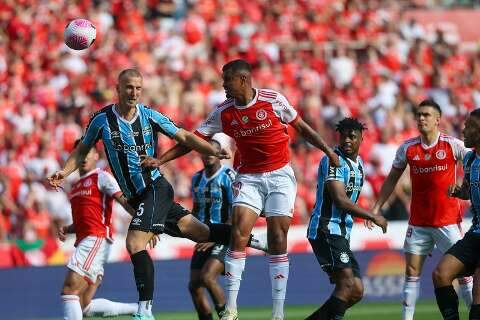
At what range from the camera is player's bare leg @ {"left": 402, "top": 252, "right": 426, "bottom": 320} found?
1320cm

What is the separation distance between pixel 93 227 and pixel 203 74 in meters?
10.1

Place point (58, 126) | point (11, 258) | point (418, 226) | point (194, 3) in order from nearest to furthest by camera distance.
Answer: point (418, 226)
point (11, 258)
point (58, 126)
point (194, 3)

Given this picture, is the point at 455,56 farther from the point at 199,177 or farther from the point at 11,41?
the point at 199,177

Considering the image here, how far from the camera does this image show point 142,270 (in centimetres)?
1172

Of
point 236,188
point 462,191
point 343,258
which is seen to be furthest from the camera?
point 343,258

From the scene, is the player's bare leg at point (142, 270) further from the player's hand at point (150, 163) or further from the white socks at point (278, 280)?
the white socks at point (278, 280)

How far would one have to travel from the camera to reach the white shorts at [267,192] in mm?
12164

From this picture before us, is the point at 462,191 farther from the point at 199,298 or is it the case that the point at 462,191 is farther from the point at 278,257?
the point at 199,298

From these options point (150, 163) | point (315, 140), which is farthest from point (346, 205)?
point (150, 163)

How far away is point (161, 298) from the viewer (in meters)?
18.3

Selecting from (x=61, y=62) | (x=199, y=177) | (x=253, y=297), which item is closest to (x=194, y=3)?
(x=61, y=62)

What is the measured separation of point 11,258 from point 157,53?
717 centimetres

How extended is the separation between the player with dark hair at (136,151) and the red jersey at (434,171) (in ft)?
8.28

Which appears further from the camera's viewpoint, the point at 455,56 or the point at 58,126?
the point at 455,56
